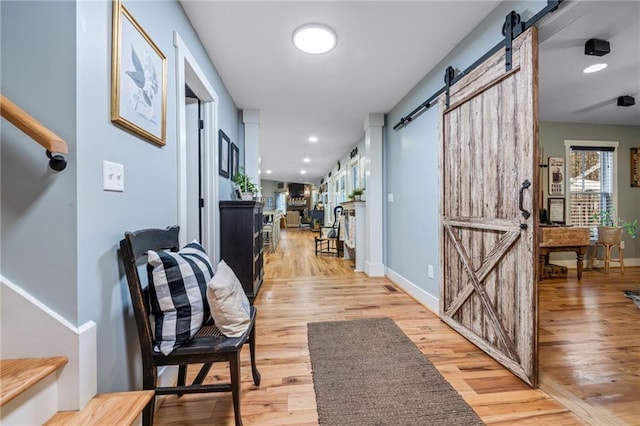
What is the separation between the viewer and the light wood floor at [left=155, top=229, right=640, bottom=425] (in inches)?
53.6

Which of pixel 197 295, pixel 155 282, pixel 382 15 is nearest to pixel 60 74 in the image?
pixel 155 282

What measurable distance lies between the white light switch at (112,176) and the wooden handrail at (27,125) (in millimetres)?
248

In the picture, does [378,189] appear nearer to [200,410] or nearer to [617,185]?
[200,410]

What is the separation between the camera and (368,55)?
2514mm

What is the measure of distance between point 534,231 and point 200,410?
2.08 meters

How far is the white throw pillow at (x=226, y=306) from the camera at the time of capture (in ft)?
3.97

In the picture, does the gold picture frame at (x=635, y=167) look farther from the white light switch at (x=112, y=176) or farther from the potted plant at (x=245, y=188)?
the white light switch at (x=112, y=176)

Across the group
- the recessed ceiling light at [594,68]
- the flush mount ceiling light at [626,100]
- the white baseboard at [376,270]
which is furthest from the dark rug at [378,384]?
the flush mount ceiling light at [626,100]

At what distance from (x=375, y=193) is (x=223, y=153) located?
7.40ft

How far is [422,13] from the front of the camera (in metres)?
1.96

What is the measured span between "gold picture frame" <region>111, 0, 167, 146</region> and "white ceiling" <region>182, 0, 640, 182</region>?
0.76m

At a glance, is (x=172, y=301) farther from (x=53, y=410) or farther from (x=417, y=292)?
(x=417, y=292)

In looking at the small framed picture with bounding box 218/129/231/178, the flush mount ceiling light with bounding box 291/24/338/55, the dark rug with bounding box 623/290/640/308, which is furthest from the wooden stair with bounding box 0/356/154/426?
the dark rug with bounding box 623/290/640/308

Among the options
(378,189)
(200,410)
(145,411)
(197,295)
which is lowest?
(200,410)
